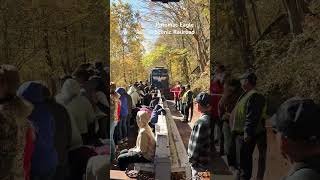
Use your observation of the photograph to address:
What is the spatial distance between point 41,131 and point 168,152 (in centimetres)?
83

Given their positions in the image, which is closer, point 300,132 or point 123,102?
point 300,132

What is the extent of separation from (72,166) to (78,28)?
2.59ft

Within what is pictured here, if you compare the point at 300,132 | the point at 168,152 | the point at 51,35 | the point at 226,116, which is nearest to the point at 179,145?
the point at 168,152

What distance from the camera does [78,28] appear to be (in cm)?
273

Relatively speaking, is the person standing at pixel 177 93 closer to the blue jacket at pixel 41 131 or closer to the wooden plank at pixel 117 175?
the wooden plank at pixel 117 175

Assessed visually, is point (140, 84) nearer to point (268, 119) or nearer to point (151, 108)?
point (151, 108)

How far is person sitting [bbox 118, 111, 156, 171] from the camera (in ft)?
10.2

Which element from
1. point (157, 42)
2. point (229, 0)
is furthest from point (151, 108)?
point (229, 0)

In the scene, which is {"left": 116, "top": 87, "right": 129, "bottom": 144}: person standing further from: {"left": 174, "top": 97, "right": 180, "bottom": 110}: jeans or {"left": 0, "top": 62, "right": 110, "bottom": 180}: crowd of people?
{"left": 174, "top": 97, "right": 180, "bottom": 110}: jeans

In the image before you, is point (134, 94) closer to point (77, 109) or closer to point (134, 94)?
point (134, 94)

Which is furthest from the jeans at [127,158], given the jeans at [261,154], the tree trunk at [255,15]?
the tree trunk at [255,15]

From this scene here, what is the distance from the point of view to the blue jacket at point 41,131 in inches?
101

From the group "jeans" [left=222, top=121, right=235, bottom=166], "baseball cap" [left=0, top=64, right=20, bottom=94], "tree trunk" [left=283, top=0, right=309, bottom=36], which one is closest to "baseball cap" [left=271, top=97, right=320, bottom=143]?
"tree trunk" [left=283, top=0, right=309, bottom=36]

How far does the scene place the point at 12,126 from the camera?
7.59 feet
